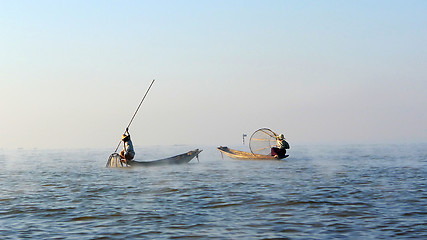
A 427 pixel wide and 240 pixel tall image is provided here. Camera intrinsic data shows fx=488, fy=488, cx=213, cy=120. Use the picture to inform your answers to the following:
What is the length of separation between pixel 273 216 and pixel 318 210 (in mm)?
1751

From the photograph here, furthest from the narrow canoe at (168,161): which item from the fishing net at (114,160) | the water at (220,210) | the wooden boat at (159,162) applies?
the water at (220,210)

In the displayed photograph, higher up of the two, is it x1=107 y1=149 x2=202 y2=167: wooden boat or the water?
x1=107 y1=149 x2=202 y2=167: wooden boat

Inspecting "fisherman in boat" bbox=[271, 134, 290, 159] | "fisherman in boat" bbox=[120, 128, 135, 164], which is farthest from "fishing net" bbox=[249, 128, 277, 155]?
"fisherman in boat" bbox=[120, 128, 135, 164]

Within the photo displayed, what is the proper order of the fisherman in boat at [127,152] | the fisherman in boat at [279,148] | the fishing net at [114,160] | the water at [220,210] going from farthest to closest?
the fisherman in boat at [279,148] < the fishing net at [114,160] < the fisherman in boat at [127,152] < the water at [220,210]

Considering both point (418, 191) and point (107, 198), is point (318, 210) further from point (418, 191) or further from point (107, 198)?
point (107, 198)

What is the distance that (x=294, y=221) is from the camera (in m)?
13.4

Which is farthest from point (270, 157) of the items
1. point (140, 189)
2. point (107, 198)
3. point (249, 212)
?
point (249, 212)

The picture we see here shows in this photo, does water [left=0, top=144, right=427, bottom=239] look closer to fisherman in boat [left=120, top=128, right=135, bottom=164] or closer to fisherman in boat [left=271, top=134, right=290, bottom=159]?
fisherman in boat [left=120, top=128, right=135, bottom=164]

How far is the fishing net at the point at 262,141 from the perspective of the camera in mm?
43875

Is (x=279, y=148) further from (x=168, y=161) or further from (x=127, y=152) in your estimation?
(x=127, y=152)

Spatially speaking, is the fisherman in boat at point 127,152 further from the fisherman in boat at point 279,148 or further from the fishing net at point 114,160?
the fisherman in boat at point 279,148

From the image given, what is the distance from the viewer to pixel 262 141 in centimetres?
4472

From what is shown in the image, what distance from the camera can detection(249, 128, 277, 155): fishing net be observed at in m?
43.9

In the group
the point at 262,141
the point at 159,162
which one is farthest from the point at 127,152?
the point at 262,141
